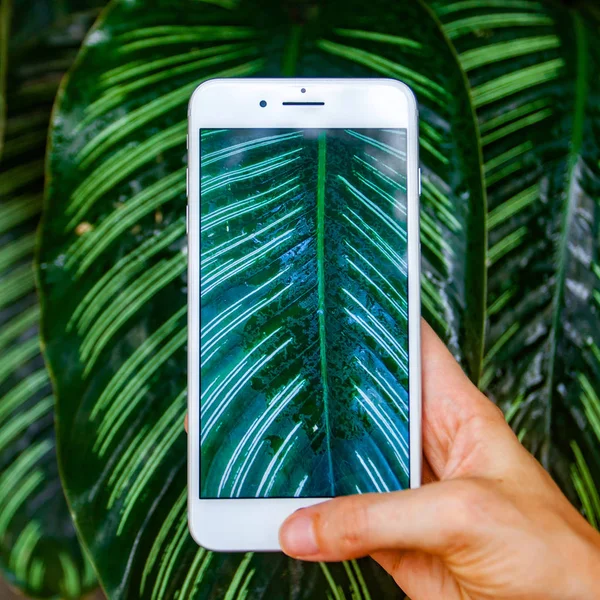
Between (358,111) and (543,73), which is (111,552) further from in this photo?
(543,73)

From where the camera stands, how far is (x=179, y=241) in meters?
0.44

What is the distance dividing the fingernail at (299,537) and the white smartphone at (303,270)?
61 mm

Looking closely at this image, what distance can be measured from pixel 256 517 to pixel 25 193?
0.34 metres

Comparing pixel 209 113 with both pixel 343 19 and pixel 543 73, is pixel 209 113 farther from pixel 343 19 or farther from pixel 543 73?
pixel 543 73

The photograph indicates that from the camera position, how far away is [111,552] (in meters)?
0.42

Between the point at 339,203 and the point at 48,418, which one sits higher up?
the point at 339,203

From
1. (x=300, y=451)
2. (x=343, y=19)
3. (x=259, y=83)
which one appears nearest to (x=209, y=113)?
(x=259, y=83)

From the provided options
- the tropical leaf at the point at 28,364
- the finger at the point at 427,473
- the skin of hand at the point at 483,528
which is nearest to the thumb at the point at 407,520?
the skin of hand at the point at 483,528

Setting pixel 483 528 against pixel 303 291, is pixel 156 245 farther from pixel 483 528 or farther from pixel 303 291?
pixel 483 528

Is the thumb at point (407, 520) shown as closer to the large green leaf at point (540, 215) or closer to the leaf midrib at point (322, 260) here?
the leaf midrib at point (322, 260)

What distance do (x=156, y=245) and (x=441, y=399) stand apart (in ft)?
0.85

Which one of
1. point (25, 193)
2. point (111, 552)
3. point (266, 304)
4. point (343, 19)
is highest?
point (343, 19)

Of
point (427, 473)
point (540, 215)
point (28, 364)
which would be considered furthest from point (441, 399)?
point (28, 364)

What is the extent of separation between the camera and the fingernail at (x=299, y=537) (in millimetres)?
336
